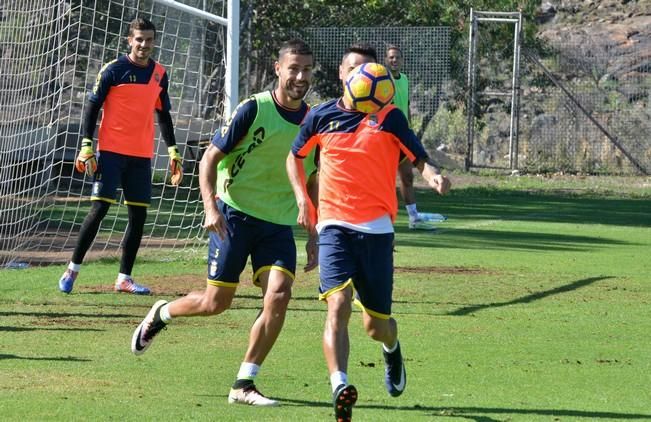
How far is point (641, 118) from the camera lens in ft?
99.0

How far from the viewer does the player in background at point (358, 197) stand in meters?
7.10

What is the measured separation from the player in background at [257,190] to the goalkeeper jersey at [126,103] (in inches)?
157

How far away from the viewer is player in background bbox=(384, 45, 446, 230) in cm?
1522

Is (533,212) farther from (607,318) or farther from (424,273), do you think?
(607,318)

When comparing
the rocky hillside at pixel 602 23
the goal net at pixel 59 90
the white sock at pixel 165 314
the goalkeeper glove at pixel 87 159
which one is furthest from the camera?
the rocky hillside at pixel 602 23

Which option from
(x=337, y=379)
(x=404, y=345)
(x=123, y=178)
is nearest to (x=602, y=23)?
(x=123, y=178)

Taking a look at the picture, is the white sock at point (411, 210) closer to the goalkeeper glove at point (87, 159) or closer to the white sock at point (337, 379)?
the goalkeeper glove at point (87, 159)

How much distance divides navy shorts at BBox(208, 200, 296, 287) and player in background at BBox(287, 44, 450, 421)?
53cm

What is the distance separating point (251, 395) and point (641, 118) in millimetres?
24393

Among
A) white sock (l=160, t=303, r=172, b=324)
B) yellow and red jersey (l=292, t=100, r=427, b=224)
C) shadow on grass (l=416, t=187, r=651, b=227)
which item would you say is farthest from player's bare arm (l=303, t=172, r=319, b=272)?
shadow on grass (l=416, t=187, r=651, b=227)

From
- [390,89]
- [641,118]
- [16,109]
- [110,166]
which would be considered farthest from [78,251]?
[641,118]

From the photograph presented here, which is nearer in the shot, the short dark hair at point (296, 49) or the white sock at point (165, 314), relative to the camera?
the short dark hair at point (296, 49)

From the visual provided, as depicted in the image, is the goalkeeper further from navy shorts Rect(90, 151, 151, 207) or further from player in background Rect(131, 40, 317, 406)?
player in background Rect(131, 40, 317, 406)

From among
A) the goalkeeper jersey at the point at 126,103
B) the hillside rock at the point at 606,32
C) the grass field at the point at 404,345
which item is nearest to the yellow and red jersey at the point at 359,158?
the grass field at the point at 404,345
